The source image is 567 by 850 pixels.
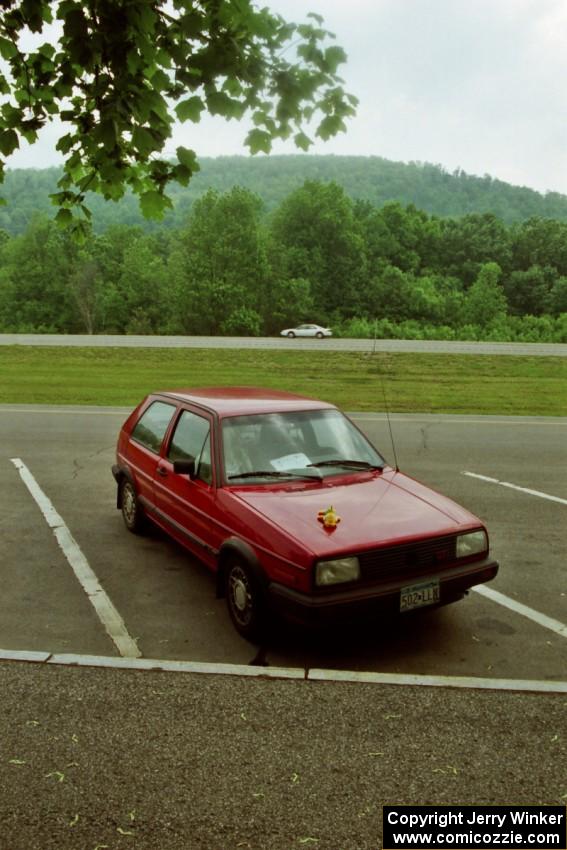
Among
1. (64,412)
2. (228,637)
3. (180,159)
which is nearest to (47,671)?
(228,637)

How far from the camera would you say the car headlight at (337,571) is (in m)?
4.34

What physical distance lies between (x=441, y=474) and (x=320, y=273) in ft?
194

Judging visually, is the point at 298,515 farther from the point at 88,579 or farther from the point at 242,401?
the point at 88,579

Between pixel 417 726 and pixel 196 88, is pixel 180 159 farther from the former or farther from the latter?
pixel 417 726

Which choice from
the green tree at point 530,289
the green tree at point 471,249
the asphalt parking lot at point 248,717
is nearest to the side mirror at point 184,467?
the asphalt parking lot at point 248,717

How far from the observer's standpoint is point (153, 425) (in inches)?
272

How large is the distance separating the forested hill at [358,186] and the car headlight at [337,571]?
103185 mm

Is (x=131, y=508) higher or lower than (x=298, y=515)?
lower

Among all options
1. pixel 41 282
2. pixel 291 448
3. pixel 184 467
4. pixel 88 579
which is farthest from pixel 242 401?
pixel 41 282

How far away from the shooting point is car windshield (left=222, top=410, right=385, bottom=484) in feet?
17.9

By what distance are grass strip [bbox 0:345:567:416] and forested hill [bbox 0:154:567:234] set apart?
76910 mm

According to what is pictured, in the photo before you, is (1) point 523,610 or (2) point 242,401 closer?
(1) point 523,610

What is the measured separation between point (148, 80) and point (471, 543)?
4.02 metres

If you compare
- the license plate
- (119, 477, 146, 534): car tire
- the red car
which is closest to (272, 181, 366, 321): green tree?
(119, 477, 146, 534): car tire
